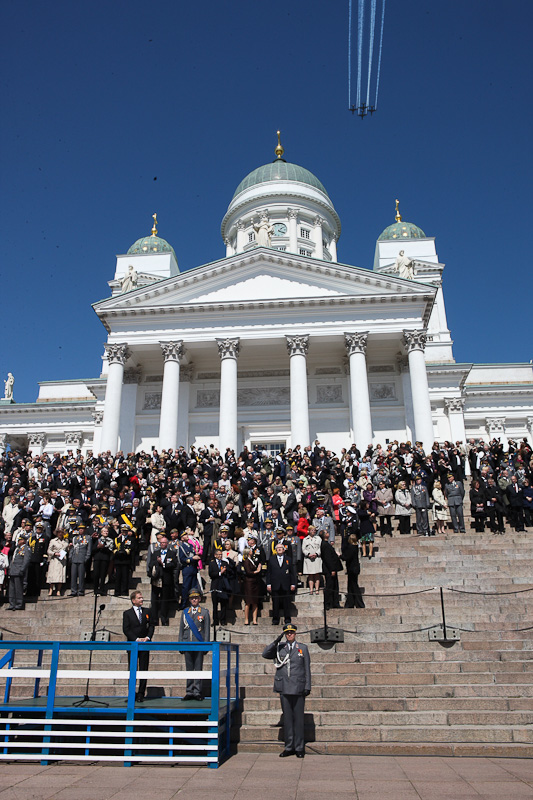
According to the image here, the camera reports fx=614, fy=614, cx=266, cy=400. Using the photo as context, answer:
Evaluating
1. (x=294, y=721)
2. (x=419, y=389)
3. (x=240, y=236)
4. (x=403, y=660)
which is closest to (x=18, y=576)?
(x=294, y=721)

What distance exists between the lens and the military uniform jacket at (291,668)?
24.9 ft

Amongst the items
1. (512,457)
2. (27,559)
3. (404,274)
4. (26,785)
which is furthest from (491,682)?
(404,274)

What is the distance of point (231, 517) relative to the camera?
14.6 m

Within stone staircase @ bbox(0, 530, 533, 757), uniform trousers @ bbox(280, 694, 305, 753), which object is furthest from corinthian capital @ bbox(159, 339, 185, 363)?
uniform trousers @ bbox(280, 694, 305, 753)

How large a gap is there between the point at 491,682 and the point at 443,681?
0.72 metres

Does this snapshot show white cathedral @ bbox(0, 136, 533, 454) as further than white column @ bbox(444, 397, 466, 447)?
No

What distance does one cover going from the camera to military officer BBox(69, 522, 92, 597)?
13.2m

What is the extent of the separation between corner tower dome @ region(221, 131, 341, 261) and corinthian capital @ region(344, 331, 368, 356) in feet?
60.4

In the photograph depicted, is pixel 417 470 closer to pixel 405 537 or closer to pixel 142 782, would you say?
pixel 405 537

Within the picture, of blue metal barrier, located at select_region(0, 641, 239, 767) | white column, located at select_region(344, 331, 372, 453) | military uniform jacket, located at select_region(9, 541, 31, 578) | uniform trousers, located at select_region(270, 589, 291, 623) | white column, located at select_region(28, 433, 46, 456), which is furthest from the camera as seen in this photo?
white column, located at select_region(28, 433, 46, 456)

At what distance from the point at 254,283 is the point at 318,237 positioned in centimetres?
1960

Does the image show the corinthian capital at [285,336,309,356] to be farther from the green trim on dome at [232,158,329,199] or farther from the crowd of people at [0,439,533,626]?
the green trim on dome at [232,158,329,199]

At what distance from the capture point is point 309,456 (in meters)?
21.1

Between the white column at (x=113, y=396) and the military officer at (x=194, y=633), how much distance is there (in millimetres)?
20080
